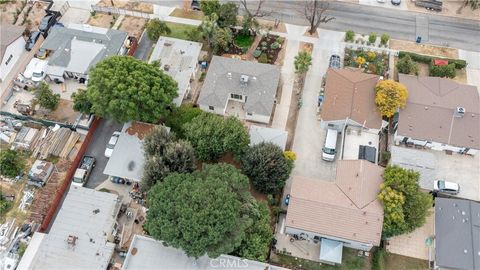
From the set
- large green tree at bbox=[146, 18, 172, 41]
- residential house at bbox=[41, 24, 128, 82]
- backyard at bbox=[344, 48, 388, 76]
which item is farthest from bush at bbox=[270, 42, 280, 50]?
residential house at bbox=[41, 24, 128, 82]

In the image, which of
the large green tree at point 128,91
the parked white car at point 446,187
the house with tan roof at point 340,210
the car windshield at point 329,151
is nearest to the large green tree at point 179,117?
the large green tree at point 128,91

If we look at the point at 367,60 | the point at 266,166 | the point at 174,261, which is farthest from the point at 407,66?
the point at 174,261

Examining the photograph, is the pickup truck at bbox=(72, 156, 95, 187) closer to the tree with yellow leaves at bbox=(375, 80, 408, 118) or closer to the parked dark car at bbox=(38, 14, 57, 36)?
the parked dark car at bbox=(38, 14, 57, 36)

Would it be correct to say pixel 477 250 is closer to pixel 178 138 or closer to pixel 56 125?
pixel 178 138

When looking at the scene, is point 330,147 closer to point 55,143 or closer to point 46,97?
point 55,143

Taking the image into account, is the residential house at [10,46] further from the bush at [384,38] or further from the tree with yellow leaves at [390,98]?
the bush at [384,38]

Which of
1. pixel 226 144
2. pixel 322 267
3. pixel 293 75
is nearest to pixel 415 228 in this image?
pixel 322 267
